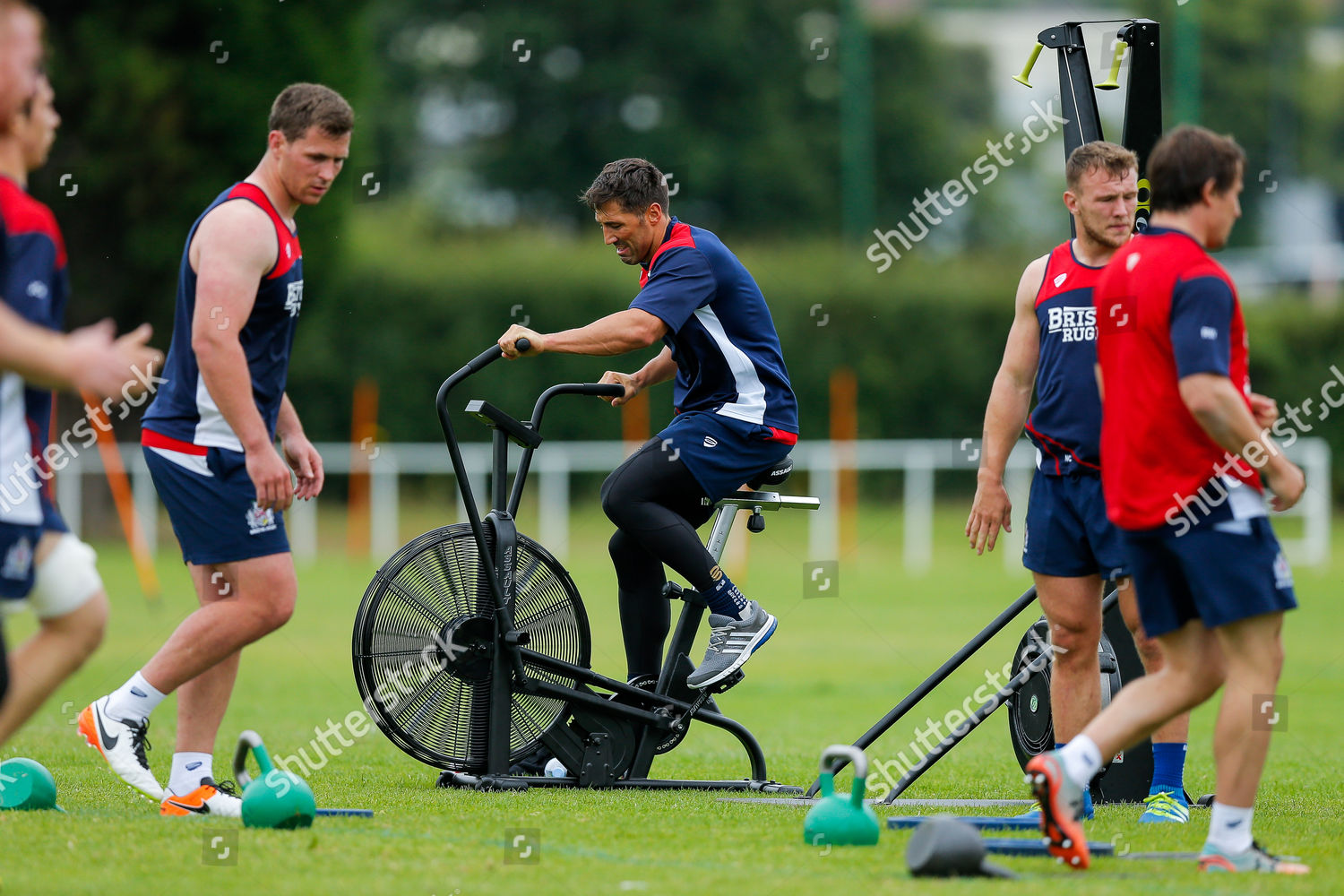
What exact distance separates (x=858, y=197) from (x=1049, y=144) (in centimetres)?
1392

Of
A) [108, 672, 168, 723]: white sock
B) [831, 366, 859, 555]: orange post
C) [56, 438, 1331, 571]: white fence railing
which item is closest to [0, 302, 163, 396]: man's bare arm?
[108, 672, 168, 723]: white sock

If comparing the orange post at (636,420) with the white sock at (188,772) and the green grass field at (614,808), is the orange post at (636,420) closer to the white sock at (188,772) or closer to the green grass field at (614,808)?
the green grass field at (614,808)

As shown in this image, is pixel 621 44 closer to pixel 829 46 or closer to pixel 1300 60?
pixel 829 46

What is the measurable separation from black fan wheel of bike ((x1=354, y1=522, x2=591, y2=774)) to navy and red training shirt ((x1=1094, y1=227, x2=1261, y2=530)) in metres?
2.55

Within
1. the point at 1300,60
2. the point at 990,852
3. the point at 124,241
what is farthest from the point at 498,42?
the point at 990,852

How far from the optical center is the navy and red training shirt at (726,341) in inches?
242

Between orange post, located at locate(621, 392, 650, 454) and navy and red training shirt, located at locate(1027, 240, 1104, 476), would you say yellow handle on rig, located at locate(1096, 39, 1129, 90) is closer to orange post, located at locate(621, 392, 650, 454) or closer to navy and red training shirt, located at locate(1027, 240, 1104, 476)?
navy and red training shirt, located at locate(1027, 240, 1104, 476)

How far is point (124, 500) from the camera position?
19.6m

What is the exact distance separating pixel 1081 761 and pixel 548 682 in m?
2.37

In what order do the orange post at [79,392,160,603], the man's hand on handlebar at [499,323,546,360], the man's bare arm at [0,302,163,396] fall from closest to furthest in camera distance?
1. the man's bare arm at [0,302,163,396]
2. the man's hand on handlebar at [499,323,546,360]
3. the orange post at [79,392,160,603]

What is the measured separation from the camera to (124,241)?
2073 cm

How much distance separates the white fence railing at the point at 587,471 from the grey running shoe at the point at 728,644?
1393cm

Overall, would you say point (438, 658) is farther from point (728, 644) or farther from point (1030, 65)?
point (1030, 65)

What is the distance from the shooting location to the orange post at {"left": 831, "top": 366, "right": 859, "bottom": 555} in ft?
69.6
